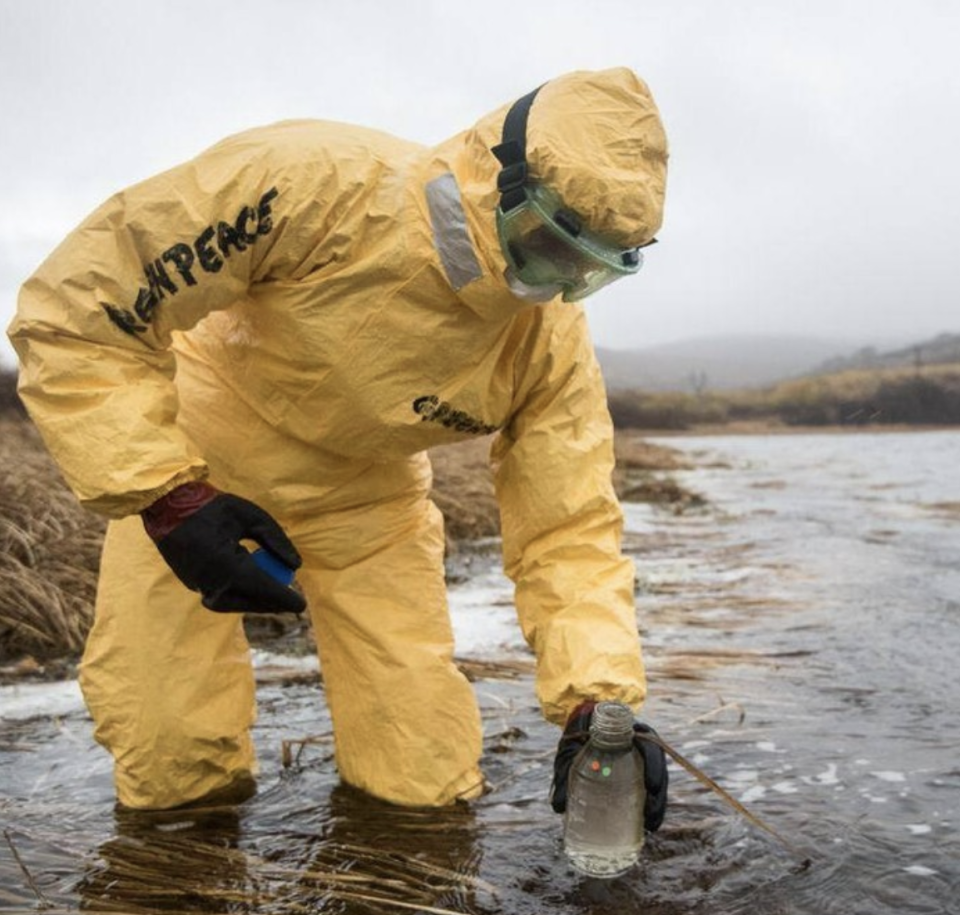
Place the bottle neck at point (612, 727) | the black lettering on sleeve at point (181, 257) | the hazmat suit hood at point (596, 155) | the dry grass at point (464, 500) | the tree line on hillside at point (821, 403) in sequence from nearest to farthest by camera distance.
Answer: the hazmat suit hood at point (596, 155) < the bottle neck at point (612, 727) < the black lettering on sleeve at point (181, 257) < the dry grass at point (464, 500) < the tree line on hillside at point (821, 403)

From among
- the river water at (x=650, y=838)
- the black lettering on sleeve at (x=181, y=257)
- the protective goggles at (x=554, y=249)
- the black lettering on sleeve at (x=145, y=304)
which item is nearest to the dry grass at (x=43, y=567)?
the river water at (x=650, y=838)

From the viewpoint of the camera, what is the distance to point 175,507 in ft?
8.48

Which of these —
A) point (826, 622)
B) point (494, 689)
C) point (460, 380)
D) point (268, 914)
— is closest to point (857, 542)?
point (826, 622)

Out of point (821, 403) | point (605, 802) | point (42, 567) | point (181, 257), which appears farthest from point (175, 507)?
point (821, 403)

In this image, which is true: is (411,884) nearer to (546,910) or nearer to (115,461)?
(546,910)

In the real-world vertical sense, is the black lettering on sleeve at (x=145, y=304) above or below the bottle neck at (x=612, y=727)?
above

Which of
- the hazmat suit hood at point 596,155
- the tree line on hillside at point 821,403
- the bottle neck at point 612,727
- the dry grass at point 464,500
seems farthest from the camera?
the tree line on hillside at point 821,403

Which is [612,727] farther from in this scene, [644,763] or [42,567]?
[42,567]

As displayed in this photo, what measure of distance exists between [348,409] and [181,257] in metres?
0.61

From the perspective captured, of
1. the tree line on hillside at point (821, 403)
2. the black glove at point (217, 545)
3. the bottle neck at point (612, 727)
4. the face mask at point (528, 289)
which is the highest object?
the face mask at point (528, 289)

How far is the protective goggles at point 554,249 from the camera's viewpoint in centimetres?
246

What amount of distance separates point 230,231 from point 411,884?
1.73 m

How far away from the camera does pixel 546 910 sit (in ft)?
8.22

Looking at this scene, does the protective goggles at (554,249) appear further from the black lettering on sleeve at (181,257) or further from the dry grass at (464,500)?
the dry grass at (464,500)
